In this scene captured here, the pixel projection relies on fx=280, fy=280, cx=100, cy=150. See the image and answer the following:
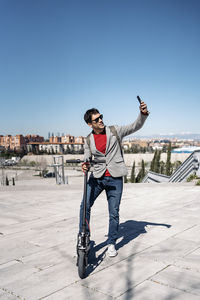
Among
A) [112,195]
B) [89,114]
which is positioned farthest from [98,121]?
[112,195]

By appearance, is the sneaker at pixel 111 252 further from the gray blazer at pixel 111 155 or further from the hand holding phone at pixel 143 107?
the hand holding phone at pixel 143 107

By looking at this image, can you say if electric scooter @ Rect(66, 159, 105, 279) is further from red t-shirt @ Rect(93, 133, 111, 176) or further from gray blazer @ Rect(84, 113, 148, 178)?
red t-shirt @ Rect(93, 133, 111, 176)

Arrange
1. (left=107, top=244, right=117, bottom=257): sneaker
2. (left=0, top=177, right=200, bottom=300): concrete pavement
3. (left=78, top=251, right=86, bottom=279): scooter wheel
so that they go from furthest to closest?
(left=107, top=244, right=117, bottom=257): sneaker, (left=78, top=251, right=86, bottom=279): scooter wheel, (left=0, top=177, right=200, bottom=300): concrete pavement

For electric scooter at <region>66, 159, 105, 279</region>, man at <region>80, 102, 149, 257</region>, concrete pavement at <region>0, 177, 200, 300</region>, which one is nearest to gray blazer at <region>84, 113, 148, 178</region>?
man at <region>80, 102, 149, 257</region>

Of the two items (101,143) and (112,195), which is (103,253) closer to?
(112,195)

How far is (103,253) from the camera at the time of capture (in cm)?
335

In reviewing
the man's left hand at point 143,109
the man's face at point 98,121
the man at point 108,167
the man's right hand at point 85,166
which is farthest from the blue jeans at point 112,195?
the man's left hand at point 143,109

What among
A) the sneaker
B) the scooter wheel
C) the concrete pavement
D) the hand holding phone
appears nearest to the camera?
the concrete pavement

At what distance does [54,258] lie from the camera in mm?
3217

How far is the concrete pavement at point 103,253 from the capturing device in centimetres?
241

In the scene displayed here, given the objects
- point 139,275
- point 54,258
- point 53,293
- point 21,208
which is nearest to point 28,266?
point 54,258

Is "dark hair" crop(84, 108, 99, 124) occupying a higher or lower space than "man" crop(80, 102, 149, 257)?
higher

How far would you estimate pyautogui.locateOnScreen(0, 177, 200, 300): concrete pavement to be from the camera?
2410mm

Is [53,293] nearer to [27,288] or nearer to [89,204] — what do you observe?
[27,288]
